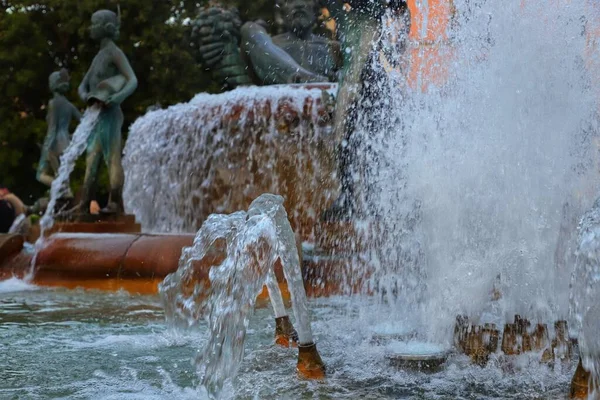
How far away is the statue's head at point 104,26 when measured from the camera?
982 cm

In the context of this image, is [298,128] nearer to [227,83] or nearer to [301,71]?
[301,71]

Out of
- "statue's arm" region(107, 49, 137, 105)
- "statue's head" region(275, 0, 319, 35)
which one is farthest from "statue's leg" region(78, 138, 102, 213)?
"statue's head" region(275, 0, 319, 35)

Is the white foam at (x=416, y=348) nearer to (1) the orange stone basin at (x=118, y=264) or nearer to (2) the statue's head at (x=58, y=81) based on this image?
(1) the orange stone basin at (x=118, y=264)

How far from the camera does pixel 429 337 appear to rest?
3814 millimetres

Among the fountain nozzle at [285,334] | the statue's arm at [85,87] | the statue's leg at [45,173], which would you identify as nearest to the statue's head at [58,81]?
the statue's leg at [45,173]

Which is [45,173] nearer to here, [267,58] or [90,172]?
[90,172]

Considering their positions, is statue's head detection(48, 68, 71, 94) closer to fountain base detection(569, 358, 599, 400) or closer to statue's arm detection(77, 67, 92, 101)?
statue's arm detection(77, 67, 92, 101)

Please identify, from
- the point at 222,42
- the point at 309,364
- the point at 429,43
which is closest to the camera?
the point at 309,364

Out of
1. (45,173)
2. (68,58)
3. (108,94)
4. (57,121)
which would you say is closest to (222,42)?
(108,94)

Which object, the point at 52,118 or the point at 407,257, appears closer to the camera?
the point at 407,257

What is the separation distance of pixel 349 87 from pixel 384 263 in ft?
6.44

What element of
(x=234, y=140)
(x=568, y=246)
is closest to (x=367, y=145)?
(x=234, y=140)

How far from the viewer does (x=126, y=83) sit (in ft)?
31.7

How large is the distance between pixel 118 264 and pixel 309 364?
155 inches
